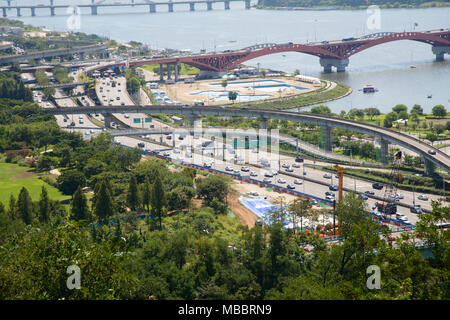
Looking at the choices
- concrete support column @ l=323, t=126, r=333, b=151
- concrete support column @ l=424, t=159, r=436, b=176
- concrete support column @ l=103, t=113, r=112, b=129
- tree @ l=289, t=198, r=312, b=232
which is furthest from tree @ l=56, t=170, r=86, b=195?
concrete support column @ l=424, t=159, r=436, b=176

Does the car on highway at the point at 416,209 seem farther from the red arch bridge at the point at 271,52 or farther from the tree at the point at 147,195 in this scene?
the red arch bridge at the point at 271,52

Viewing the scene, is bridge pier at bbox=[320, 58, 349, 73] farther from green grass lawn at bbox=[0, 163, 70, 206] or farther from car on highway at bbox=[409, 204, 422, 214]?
car on highway at bbox=[409, 204, 422, 214]

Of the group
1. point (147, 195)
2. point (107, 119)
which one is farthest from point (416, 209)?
point (107, 119)

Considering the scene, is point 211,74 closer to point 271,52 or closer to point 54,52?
point 271,52

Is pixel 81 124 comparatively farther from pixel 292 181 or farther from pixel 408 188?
pixel 408 188

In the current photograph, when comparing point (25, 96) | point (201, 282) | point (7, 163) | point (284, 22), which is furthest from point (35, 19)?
Answer: point (201, 282)
